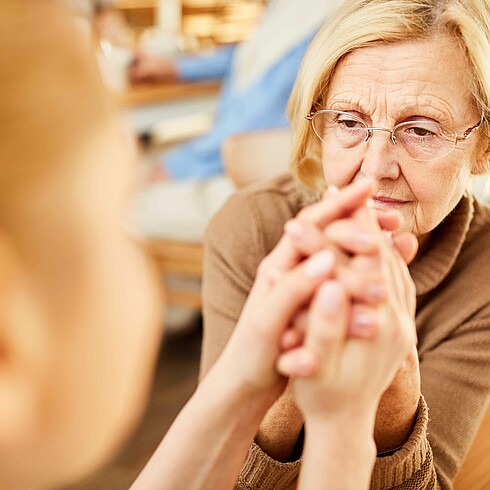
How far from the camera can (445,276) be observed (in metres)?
1.29

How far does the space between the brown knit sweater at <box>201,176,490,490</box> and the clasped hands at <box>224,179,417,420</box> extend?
38 cm

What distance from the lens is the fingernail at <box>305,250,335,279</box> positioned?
2.47 feet

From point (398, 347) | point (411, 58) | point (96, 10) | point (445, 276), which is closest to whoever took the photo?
point (398, 347)

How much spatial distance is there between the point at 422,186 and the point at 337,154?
0.15m

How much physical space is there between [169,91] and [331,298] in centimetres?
273

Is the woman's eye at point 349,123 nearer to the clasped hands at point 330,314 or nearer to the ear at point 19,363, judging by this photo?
the clasped hands at point 330,314

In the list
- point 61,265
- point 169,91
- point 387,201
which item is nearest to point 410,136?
point 387,201

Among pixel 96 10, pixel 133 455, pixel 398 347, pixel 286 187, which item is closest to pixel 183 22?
pixel 96 10

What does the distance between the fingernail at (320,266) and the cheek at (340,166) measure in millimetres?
475

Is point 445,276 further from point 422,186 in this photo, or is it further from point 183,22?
point 183,22

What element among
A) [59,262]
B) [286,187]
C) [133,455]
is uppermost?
[59,262]

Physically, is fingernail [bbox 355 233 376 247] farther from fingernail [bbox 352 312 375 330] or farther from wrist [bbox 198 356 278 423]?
wrist [bbox 198 356 278 423]

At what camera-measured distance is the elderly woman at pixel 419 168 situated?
116cm

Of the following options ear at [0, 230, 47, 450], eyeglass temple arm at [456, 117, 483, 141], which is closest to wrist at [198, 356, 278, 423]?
ear at [0, 230, 47, 450]
